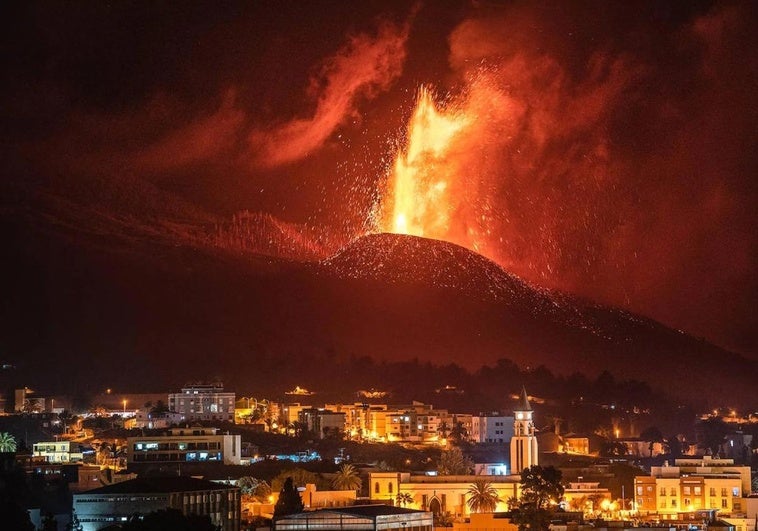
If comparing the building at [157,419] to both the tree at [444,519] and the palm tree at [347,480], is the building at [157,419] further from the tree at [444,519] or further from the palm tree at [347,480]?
the tree at [444,519]

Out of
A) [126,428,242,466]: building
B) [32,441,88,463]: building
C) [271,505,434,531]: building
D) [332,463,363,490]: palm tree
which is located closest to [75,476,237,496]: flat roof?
[271,505,434,531]: building

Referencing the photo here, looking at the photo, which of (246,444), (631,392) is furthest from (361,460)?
(631,392)

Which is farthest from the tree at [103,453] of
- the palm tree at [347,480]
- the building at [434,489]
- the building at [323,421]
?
the building at [323,421]

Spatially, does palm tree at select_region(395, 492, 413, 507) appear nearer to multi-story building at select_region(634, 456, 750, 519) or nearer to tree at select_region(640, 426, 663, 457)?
multi-story building at select_region(634, 456, 750, 519)

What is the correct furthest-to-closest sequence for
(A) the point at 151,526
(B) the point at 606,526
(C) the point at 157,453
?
1. (C) the point at 157,453
2. (B) the point at 606,526
3. (A) the point at 151,526

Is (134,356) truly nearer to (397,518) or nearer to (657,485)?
(657,485)

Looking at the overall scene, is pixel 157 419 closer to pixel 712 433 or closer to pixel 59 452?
pixel 59 452

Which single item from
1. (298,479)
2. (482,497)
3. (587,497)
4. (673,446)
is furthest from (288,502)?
(673,446)
